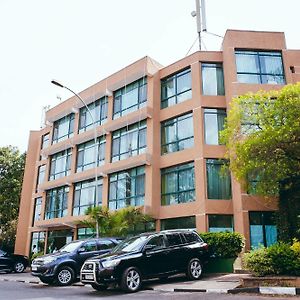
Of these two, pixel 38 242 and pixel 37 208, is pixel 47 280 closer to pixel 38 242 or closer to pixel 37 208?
pixel 38 242

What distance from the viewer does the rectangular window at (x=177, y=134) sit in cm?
2073

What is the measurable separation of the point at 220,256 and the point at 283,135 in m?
5.40

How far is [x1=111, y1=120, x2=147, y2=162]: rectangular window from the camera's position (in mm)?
22828

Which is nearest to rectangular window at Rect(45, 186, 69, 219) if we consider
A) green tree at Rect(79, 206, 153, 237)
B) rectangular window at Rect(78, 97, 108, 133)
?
rectangular window at Rect(78, 97, 108, 133)

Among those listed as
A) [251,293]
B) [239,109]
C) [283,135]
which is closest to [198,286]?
[251,293]

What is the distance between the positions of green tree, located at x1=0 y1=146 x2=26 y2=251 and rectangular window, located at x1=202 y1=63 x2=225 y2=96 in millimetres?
23467

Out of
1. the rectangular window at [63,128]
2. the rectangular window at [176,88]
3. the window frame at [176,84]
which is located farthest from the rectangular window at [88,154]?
the rectangular window at [176,88]

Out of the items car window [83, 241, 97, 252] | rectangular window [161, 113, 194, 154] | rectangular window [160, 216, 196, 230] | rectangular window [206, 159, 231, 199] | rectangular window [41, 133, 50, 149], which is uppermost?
rectangular window [41, 133, 50, 149]

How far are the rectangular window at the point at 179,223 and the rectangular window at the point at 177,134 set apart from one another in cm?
398

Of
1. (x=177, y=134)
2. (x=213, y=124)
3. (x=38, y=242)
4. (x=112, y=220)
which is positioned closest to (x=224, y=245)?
(x=112, y=220)

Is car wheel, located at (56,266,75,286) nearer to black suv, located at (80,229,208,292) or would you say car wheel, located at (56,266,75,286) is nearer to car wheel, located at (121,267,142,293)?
black suv, located at (80,229,208,292)

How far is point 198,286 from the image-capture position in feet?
36.9

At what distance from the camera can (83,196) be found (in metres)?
Answer: 26.1

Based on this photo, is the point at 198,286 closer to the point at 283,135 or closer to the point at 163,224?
the point at 283,135
